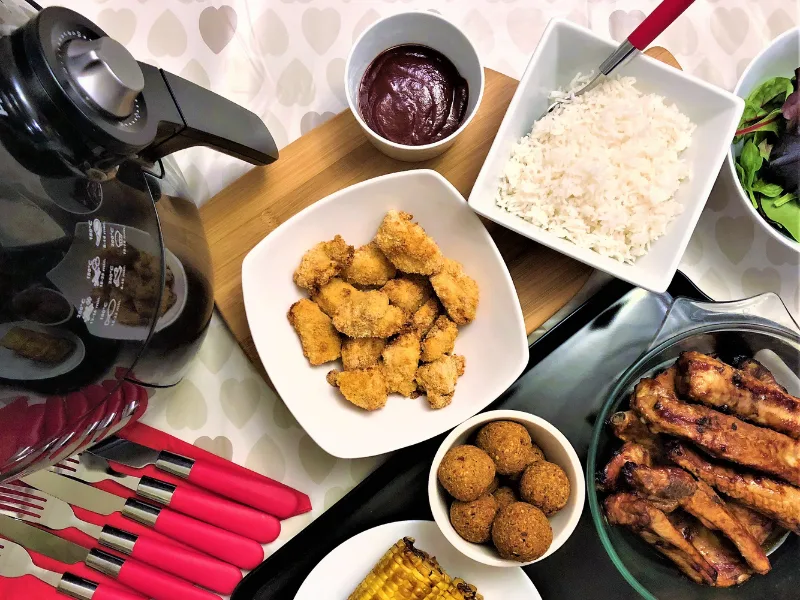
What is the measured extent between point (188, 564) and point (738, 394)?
3.27 ft

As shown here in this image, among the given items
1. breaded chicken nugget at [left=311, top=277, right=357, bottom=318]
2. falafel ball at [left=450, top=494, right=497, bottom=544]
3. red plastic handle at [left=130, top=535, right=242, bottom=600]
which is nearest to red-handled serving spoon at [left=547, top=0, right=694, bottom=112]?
breaded chicken nugget at [left=311, top=277, right=357, bottom=318]

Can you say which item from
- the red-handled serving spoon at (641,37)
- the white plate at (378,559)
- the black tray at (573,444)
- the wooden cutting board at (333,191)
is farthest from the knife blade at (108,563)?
the red-handled serving spoon at (641,37)

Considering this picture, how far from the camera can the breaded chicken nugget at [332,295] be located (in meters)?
1.11

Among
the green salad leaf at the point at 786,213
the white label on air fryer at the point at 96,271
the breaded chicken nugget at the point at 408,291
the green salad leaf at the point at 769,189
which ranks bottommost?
the breaded chicken nugget at the point at 408,291

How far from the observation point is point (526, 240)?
1.15 meters

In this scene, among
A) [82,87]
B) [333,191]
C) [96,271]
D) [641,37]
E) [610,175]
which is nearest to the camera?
[82,87]

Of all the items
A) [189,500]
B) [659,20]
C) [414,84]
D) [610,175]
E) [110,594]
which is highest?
[659,20]

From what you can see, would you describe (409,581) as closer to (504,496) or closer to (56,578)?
(504,496)

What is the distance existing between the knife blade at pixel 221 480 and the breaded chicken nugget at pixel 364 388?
237 millimetres

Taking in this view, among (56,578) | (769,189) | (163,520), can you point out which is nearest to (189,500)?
(163,520)

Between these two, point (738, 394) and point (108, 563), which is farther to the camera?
point (108, 563)

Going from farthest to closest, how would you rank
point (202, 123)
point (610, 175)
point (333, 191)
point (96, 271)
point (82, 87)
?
point (333, 191) < point (610, 175) < point (202, 123) < point (96, 271) < point (82, 87)

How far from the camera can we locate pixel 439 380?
41.9 inches

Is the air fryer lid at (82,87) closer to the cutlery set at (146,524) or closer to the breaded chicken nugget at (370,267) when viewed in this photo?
the breaded chicken nugget at (370,267)
